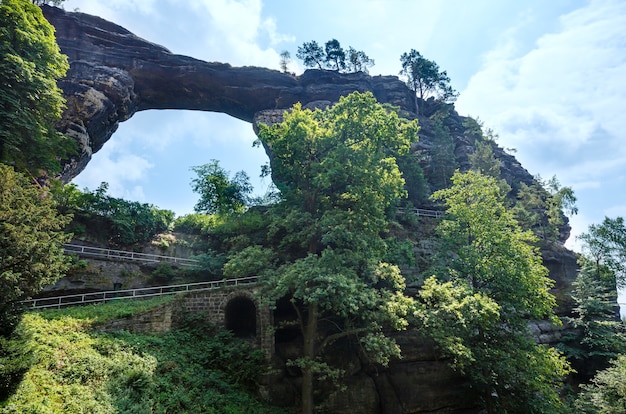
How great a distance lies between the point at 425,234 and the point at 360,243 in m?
14.6

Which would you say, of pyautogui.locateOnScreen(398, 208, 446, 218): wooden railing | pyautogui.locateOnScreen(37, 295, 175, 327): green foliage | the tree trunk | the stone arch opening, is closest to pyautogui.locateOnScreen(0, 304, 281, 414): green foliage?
pyautogui.locateOnScreen(37, 295, 175, 327): green foliage

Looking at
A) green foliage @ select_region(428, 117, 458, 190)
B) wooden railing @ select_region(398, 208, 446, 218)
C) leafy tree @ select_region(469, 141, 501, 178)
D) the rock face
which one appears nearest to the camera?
the rock face

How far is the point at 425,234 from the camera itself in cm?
2950

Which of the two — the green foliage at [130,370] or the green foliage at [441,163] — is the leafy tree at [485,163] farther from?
the green foliage at [130,370]

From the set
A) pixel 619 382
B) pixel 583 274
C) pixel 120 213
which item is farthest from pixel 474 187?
pixel 120 213

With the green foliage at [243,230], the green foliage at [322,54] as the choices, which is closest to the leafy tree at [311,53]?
the green foliage at [322,54]

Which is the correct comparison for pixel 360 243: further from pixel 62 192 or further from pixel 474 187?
pixel 62 192

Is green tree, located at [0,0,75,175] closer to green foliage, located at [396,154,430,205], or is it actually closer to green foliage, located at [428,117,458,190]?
green foliage, located at [396,154,430,205]

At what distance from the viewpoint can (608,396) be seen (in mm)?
17594

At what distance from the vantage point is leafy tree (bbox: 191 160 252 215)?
33781 mm

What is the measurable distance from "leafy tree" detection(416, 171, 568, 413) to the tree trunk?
507 centimetres

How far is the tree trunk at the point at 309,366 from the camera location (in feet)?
52.1

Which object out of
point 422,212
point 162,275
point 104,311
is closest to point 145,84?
point 162,275

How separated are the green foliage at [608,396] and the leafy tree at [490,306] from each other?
1501 mm
